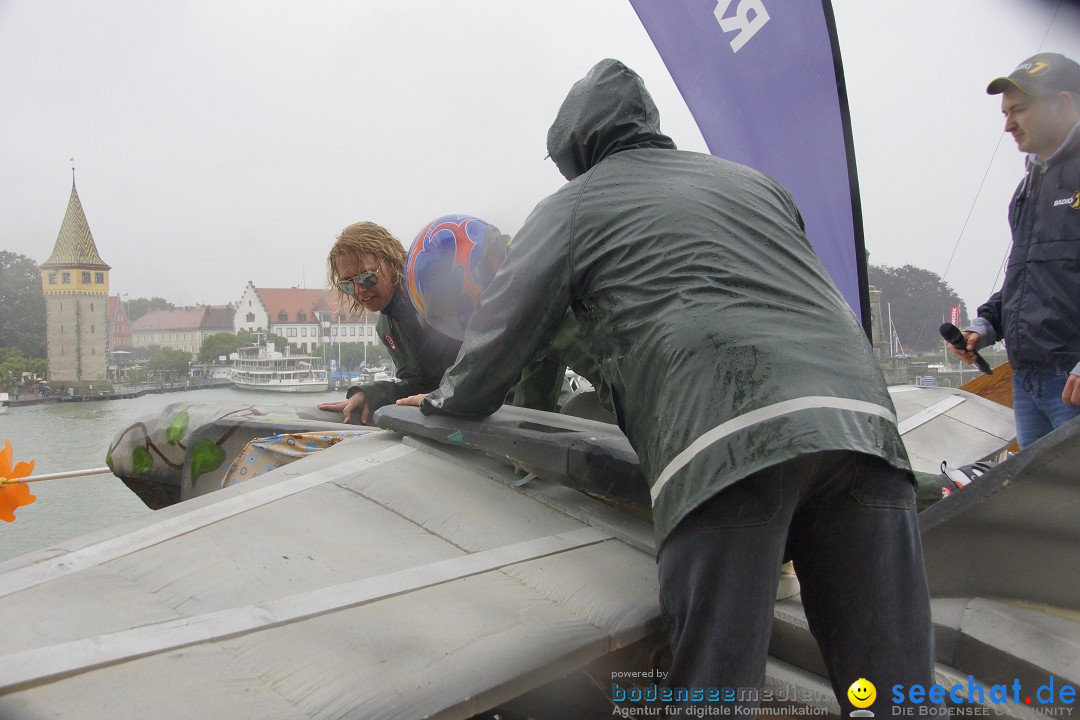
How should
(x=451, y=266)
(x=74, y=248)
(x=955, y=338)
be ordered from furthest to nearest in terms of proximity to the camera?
(x=74, y=248)
(x=955, y=338)
(x=451, y=266)

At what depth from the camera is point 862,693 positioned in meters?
1.39

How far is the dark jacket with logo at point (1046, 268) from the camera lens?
8.17 ft

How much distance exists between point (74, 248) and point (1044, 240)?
6.30m

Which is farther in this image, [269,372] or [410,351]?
[269,372]

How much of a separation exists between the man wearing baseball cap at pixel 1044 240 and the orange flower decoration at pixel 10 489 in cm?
360

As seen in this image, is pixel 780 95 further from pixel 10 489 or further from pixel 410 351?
pixel 10 489

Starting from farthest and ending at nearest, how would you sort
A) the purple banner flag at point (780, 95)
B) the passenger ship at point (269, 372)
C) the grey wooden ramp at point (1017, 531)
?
the passenger ship at point (269, 372), the purple banner flag at point (780, 95), the grey wooden ramp at point (1017, 531)

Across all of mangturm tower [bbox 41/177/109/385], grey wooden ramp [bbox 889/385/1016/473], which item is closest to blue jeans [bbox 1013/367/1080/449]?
grey wooden ramp [bbox 889/385/1016/473]

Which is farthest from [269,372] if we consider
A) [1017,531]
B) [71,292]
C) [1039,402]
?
[1017,531]

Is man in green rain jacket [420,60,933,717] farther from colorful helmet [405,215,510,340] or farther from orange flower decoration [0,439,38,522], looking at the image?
orange flower decoration [0,439,38,522]

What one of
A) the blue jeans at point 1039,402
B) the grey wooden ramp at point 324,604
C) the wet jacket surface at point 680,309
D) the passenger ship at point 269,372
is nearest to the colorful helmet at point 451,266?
the wet jacket surface at point 680,309

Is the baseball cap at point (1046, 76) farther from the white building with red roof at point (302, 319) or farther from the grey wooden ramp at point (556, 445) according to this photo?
the white building with red roof at point (302, 319)

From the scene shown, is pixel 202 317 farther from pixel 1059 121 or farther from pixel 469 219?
pixel 1059 121

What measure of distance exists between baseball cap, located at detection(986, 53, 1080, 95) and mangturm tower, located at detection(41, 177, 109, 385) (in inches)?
235
